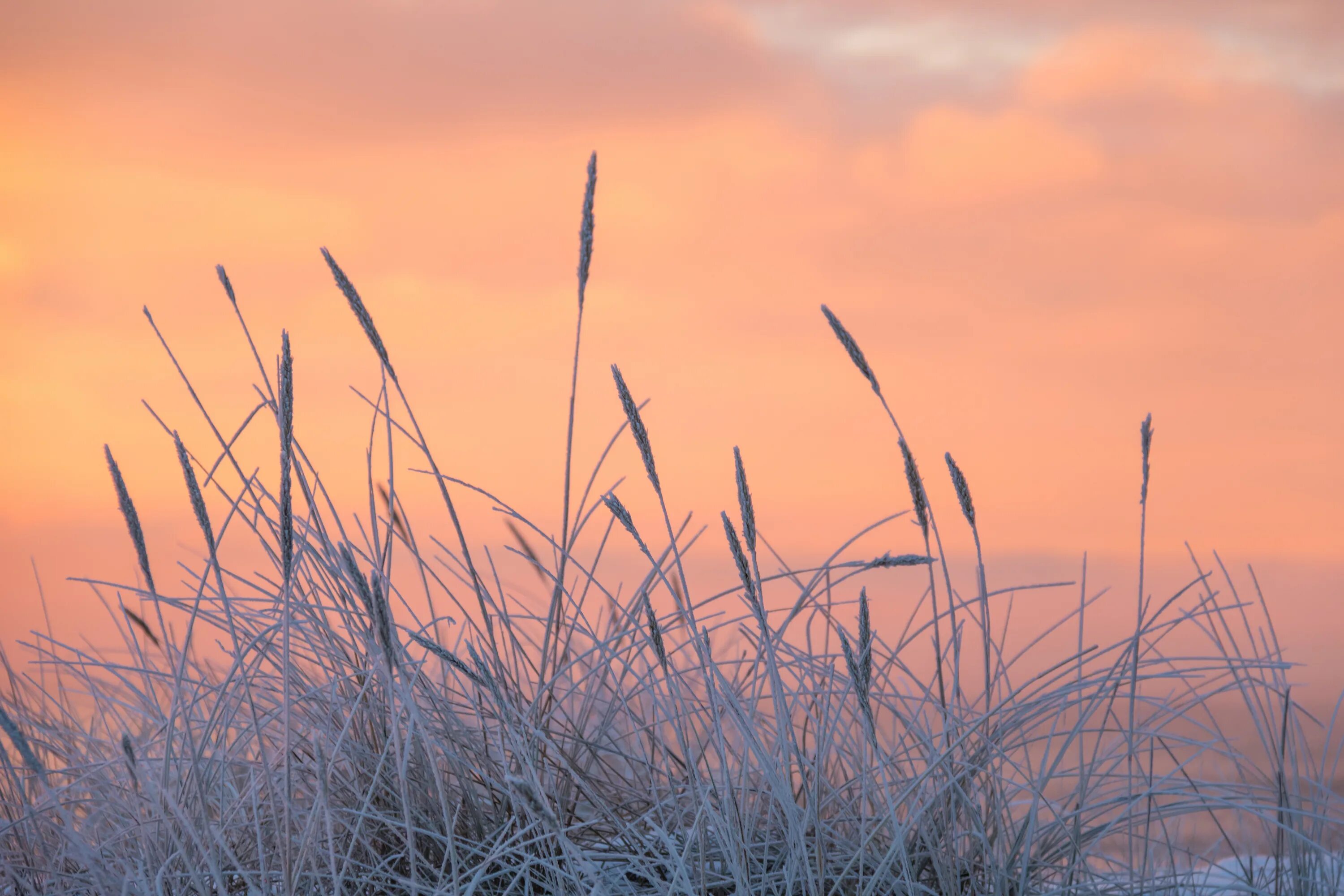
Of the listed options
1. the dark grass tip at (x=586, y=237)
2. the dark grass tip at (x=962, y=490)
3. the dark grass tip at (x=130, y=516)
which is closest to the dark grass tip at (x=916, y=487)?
the dark grass tip at (x=962, y=490)

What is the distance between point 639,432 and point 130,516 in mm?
823

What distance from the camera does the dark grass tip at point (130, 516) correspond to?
62.8 inches

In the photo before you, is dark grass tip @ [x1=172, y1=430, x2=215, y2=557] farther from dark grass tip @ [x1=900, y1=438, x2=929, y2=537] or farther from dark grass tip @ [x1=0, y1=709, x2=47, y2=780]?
dark grass tip @ [x1=900, y1=438, x2=929, y2=537]

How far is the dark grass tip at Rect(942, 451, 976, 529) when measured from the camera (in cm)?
152

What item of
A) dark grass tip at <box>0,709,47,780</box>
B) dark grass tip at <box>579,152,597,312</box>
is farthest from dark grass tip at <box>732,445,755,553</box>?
dark grass tip at <box>0,709,47,780</box>

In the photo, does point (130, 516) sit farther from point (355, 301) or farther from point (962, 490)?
point (962, 490)

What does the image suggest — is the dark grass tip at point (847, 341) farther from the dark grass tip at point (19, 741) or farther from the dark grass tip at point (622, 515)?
the dark grass tip at point (19, 741)

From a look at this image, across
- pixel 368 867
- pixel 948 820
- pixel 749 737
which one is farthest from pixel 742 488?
pixel 368 867

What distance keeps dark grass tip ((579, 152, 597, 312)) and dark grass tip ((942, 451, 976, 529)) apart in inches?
24.8

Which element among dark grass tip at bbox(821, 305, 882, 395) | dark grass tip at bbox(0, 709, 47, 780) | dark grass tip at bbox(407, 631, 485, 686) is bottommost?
dark grass tip at bbox(0, 709, 47, 780)

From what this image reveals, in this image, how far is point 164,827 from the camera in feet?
5.99

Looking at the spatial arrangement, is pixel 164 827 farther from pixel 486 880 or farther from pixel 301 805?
pixel 486 880

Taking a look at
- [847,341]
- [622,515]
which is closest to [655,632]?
[622,515]

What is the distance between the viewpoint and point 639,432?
131 centimetres
